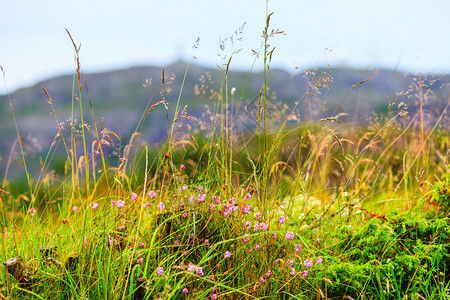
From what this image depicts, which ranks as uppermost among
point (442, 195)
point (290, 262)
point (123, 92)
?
point (442, 195)

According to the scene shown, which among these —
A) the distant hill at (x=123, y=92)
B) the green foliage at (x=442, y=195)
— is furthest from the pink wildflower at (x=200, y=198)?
the distant hill at (x=123, y=92)

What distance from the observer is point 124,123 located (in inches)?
1104

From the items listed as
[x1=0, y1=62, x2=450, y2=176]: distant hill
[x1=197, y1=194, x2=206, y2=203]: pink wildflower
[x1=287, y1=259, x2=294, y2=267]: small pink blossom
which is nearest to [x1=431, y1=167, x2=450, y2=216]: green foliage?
[x1=287, y1=259, x2=294, y2=267]: small pink blossom

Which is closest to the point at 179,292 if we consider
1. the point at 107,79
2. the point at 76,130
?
the point at 76,130

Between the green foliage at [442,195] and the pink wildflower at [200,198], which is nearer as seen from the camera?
the pink wildflower at [200,198]

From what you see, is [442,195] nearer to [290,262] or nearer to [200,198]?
[290,262]

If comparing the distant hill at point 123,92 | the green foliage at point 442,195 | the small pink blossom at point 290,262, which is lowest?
the distant hill at point 123,92

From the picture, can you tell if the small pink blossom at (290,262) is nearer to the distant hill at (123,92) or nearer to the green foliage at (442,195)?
the green foliage at (442,195)

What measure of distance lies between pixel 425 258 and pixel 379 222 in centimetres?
32

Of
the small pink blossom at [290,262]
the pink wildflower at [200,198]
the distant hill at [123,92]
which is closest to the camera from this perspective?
the small pink blossom at [290,262]

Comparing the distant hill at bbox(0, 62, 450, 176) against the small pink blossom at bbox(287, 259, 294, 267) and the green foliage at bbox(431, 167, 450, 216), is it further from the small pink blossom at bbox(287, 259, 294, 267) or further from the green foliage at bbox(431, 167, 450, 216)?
the small pink blossom at bbox(287, 259, 294, 267)

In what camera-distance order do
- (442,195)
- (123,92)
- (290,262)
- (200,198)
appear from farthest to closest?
(123,92), (442,195), (200,198), (290,262)

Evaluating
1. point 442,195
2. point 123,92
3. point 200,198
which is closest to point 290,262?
point 200,198

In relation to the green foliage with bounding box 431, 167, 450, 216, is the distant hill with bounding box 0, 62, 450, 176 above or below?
below
